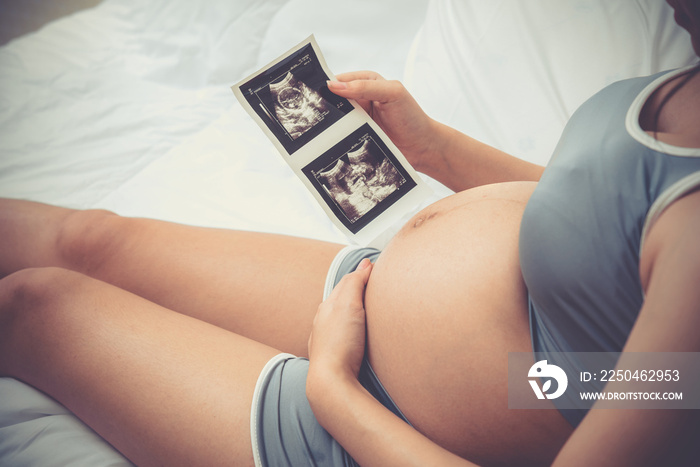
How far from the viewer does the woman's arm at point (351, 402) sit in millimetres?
531

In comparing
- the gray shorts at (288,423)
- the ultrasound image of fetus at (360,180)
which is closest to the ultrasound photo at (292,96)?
the ultrasound image of fetus at (360,180)

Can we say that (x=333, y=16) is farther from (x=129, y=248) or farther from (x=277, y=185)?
(x=129, y=248)

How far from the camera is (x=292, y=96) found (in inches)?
33.6

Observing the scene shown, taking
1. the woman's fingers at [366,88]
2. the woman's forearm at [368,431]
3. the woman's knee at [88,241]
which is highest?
the woman's knee at [88,241]

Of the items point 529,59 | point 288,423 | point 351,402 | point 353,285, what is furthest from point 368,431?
point 529,59

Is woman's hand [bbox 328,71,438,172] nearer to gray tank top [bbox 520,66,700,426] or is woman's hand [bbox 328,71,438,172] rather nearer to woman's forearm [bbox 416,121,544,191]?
woman's forearm [bbox 416,121,544,191]

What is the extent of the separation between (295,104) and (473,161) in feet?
1.38

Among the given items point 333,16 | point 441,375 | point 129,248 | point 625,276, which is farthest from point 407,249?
point 333,16

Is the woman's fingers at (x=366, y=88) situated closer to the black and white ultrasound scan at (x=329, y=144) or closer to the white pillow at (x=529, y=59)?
the black and white ultrasound scan at (x=329, y=144)

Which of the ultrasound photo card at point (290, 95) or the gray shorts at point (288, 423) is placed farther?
the ultrasound photo card at point (290, 95)

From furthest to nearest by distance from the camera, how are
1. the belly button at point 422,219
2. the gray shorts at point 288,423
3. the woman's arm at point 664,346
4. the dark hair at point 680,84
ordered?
the belly button at point 422,219
the gray shorts at point 288,423
the dark hair at point 680,84
the woman's arm at point 664,346

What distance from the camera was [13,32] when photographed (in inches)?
67.7

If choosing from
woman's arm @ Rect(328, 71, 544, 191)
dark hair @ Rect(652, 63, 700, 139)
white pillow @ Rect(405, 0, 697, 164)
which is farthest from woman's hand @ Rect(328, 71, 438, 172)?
dark hair @ Rect(652, 63, 700, 139)

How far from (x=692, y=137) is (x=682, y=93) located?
0.09 meters
